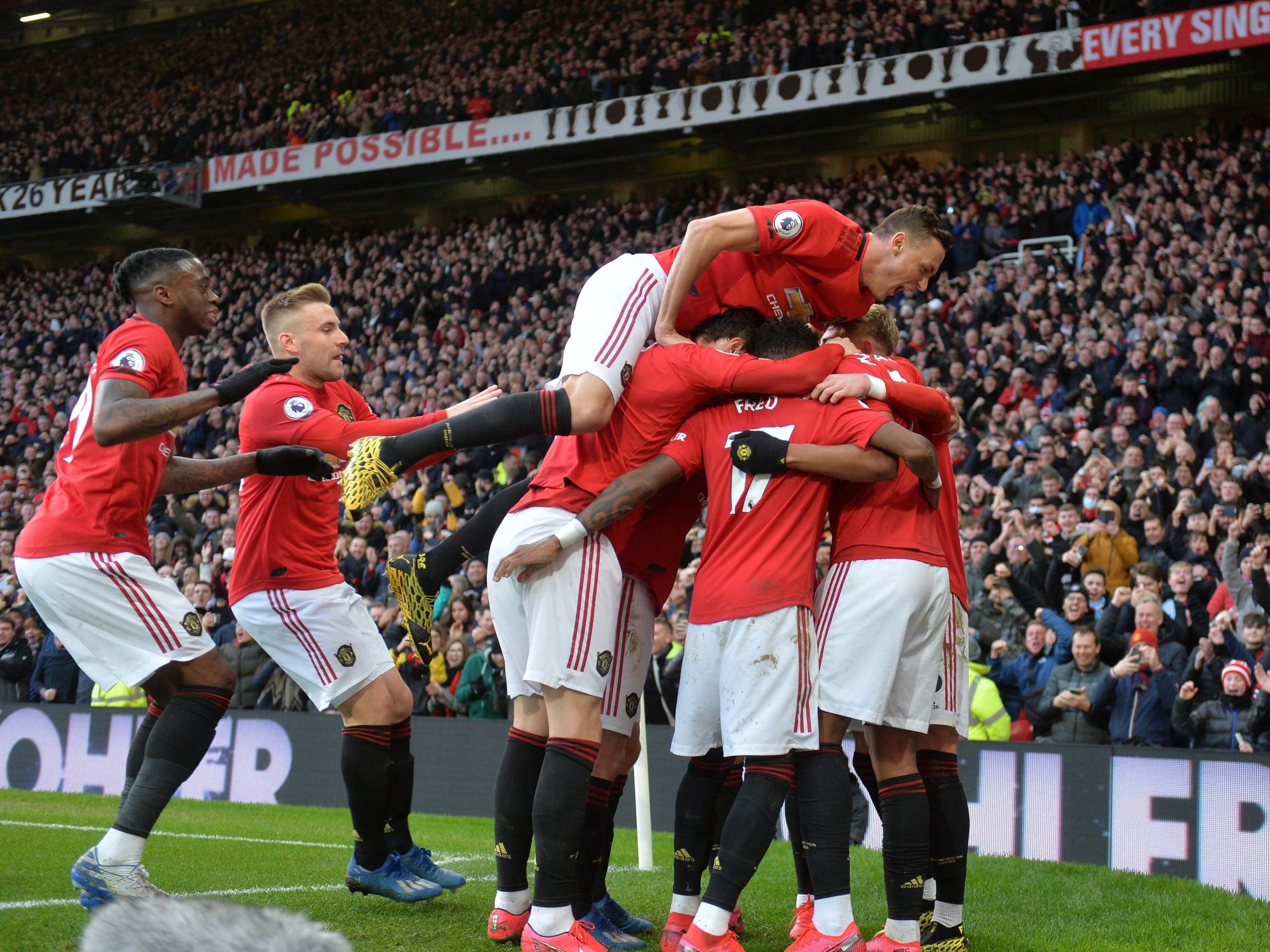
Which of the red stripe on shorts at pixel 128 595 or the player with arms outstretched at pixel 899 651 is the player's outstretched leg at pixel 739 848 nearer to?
the player with arms outstretched at pixel 899 651

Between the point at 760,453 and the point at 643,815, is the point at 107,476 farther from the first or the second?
the point at 643,815

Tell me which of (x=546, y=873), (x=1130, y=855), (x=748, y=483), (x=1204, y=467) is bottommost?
(x=1130, y=855)

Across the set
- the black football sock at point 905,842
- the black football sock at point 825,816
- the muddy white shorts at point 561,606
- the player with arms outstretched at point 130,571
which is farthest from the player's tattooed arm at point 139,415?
the black football sock at point 905,842

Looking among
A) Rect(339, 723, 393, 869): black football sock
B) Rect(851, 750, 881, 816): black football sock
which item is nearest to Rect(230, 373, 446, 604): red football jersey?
Rect(339, 723, 393, 869): black football sock

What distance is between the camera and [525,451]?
50.9 feet

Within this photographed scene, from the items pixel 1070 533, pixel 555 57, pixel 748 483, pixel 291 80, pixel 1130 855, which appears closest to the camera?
pixel 748 483

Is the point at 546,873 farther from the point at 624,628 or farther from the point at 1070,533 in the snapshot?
the point at 1070,533

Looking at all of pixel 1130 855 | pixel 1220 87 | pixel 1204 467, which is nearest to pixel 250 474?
pixel 1130 855

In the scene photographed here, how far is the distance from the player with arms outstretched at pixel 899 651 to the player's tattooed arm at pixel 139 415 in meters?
2.02

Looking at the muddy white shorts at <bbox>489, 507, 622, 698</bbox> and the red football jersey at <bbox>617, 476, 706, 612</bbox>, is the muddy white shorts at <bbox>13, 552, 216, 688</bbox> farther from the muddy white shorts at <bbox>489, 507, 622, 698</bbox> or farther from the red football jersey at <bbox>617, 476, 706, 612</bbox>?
the red football jersey at <bbox>617, 476, 706, 612</bbox>

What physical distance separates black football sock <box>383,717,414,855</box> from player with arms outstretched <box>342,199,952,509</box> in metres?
1.14

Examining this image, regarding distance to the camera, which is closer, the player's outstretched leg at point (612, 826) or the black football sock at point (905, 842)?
the black football sock at point (905, 842)

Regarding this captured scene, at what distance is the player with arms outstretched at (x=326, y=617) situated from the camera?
5.09 metres

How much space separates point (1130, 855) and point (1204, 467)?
4422mm
